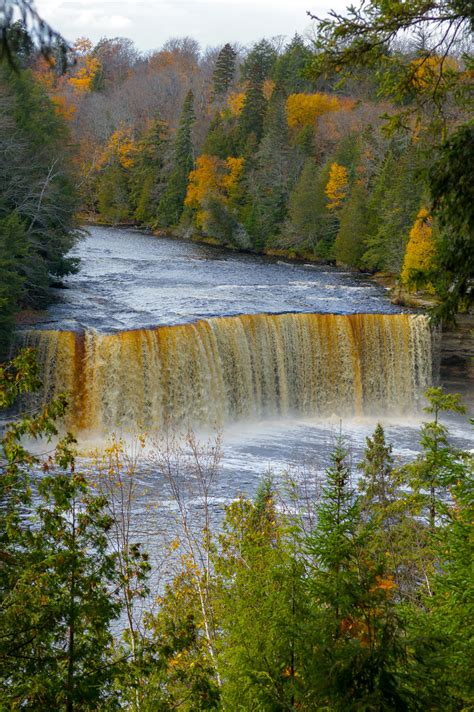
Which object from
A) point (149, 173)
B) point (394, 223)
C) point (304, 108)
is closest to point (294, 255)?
point (394, 223)

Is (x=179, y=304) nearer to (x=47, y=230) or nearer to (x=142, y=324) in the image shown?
(x=142, y=324)

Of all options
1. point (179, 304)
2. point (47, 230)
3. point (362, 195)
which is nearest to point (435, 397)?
point (179, 304)

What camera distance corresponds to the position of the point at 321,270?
40.6 meters

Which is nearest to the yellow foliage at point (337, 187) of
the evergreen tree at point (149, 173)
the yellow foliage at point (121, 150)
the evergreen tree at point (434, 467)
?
the evergreen tree at point (149, 173)

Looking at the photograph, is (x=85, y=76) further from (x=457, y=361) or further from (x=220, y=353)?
(x=220, y=353)

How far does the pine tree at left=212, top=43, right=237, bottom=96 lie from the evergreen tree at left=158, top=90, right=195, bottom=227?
35.7ft

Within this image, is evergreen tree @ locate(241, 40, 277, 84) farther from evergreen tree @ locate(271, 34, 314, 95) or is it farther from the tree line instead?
the tree line

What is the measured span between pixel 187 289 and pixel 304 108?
33.3 m

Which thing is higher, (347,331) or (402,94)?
(402,94)

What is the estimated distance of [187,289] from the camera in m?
30.2

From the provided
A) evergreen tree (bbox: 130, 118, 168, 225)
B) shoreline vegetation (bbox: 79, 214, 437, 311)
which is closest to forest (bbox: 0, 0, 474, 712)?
shoreline vegetation (bbox: 79, 214, 437, 311)

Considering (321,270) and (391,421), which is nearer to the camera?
(391,421)

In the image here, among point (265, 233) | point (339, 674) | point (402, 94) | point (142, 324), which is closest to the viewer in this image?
point (339, 674)

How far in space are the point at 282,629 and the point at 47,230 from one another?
2477cm
